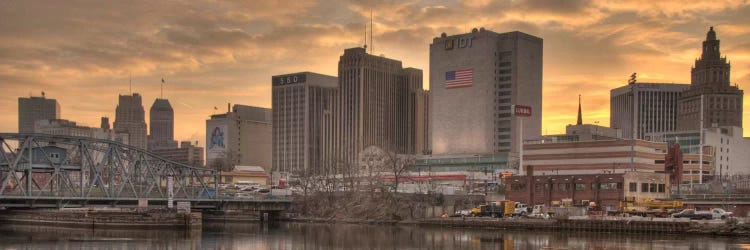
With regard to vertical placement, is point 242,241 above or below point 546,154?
below

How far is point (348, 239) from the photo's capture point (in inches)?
4156

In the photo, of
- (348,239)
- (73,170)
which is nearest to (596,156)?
(348,239)

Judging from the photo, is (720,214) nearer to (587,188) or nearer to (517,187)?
(587,188)

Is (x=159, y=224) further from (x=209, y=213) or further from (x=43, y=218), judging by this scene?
(x=209, y=213)

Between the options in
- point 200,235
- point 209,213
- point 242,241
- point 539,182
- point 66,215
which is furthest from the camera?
point 209,213

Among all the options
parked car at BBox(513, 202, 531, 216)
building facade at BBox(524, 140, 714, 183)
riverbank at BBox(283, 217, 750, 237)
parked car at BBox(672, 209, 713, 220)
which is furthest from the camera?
building facade at BBox(524, 140, 714, 183)

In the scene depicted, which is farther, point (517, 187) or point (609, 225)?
point (517, 187)

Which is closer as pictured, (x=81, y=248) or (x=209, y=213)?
(x=81, y=248)

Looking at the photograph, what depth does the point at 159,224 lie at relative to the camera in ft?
417

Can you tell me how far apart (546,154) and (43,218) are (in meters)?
95.6

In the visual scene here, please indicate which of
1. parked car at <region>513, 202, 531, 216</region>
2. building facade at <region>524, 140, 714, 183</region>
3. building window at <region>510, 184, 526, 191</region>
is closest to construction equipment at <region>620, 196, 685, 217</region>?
parked car at <region>513, 202, 531, 216</region>

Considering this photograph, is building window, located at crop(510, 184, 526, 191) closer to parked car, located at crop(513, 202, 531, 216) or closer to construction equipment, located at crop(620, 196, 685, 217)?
parked car, located at crop(513, 202, 531, 216)

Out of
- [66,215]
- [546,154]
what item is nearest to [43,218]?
[66,215]

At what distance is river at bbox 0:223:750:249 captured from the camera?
3652 inches
